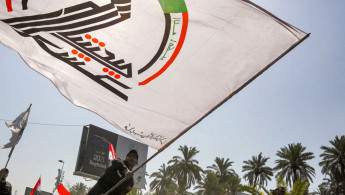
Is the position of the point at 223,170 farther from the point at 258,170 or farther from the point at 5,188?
the point at 5,188

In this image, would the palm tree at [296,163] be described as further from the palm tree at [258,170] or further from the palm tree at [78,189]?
the palm tree at [78,189]

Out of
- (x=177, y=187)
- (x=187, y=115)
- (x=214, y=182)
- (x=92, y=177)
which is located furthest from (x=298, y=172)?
(x=187, y=115)

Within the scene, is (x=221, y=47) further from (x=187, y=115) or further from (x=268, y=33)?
(x=187, y=115)

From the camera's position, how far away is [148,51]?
3.52 m

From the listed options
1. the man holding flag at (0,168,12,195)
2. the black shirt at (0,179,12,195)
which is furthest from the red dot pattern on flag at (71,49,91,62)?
the black shirt at (0,179,12,195)

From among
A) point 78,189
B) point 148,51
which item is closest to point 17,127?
point 148,51

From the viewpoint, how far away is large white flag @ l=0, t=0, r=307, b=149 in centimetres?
330

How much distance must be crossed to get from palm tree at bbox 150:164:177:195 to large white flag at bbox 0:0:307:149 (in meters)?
51.1

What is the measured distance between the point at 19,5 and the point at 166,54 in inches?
69.2

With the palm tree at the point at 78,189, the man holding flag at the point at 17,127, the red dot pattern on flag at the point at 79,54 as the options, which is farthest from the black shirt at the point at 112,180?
the palm tree at the point at 78,189

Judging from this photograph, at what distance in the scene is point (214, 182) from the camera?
50219mm

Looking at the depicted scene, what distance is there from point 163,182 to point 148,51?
54885 mm

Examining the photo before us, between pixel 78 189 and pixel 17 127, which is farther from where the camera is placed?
pixel 78 189

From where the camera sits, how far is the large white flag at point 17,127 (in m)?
10.3
